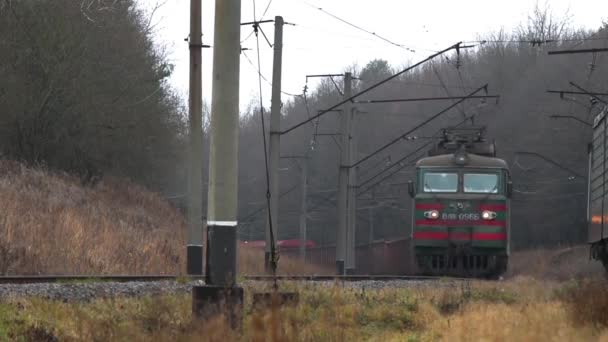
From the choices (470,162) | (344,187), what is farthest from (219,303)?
(344,187)

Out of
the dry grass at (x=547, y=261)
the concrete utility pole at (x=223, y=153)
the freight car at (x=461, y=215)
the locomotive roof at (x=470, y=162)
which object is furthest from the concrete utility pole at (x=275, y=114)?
the dry grass at (x=547, y=261)

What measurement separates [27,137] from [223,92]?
73.7ft

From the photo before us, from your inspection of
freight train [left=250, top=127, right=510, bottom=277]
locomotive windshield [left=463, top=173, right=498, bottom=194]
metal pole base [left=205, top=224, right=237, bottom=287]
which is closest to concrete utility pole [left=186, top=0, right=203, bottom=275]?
freight train [left=250, top=127, right=510, bottom=277]

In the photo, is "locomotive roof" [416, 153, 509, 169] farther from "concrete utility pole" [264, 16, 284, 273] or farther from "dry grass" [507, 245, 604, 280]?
"dry grass" [507, 245, 604, 280]

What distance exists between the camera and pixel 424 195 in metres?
22.9

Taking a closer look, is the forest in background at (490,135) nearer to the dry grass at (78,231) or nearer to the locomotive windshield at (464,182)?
the dry grass at (78,231)

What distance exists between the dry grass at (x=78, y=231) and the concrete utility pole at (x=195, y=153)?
1.92 meters

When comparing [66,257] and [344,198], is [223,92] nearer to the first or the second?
[66,257]

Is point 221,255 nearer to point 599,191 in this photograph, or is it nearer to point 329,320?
point 329,320

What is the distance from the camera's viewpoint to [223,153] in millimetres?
9281

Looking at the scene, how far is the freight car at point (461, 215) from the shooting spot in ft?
73.7

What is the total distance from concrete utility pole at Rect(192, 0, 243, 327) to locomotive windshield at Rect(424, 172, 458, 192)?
14159mm

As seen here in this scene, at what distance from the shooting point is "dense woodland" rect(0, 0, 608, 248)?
28047mm

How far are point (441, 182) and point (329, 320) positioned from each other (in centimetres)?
1388
